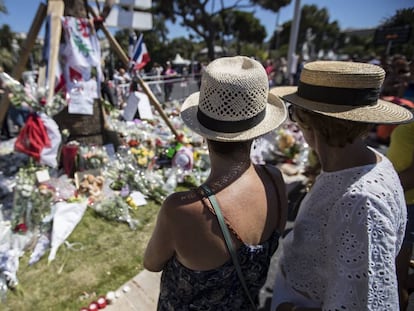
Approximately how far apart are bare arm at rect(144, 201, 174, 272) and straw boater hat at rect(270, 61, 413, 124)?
76 cm

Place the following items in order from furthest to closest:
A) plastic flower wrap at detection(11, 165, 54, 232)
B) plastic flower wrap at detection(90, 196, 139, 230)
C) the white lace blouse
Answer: plastic flower wrap at detection(90, 196, 139, 230), plastic flower wrap at detection(11, 165, 54, 232), the white lace blouse

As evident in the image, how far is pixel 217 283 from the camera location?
1.14 meters

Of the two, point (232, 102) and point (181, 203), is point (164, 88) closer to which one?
point (232, 102)

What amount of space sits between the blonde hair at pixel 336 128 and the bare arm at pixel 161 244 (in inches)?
28.9

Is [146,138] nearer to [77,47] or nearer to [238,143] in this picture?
[77,47]

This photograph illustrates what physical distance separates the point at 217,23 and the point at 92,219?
3251 cm

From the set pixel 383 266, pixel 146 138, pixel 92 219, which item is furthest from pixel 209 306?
pixel 146 138

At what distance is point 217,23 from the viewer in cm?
3152

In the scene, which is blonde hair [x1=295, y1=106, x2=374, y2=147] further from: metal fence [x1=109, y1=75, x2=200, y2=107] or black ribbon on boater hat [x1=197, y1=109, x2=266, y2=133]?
metal fence [x1=109, y1=75, x2=200, y2=107]

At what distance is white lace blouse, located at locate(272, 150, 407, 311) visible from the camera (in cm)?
95

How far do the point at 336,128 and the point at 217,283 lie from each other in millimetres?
821

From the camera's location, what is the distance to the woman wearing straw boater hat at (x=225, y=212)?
40.6 inches

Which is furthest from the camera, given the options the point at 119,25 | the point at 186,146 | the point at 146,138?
the point at 119,25

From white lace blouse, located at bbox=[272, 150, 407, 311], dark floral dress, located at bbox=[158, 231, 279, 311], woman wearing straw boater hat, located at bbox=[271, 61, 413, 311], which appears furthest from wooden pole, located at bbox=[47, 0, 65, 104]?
white lace blouse, located at bbox=[272, 150, 407, 311]
